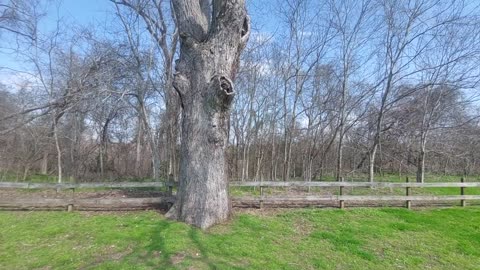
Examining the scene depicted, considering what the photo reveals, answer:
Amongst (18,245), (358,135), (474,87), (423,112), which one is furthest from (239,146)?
(18,245)

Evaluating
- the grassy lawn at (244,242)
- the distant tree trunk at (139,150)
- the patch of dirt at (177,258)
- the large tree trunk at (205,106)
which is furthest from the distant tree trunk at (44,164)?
the patch of dirt at (177,258)

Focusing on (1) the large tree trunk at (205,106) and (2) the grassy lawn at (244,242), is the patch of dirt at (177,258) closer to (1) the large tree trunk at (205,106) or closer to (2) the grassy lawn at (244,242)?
(2) the grassy lawn at (244,242)

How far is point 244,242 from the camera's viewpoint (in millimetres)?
5652

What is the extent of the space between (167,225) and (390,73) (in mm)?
11718

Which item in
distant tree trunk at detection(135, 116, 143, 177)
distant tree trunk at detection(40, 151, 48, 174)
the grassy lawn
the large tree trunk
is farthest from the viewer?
distant tree trunk at detection(135, 116, 143, 177)

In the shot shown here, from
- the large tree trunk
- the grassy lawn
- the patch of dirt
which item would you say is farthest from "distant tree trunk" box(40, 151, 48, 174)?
the patch of dirt

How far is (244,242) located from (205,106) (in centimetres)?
290

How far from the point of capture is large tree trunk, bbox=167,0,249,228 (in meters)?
6.39

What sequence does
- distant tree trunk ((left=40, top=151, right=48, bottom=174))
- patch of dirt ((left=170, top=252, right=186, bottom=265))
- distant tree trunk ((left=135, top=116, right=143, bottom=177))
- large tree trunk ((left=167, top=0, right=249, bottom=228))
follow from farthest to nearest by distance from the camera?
distant tree trunk ((left=135, top=116, right=143, bottom=177)) < distant tree trunk ((left=40, top=151, right=48, bottom=174)) < large tree trunk ((left=167, top=0, right=249, bottom=228)) < patch of dirt ((left=170, top=252, right=186, bottom=265))

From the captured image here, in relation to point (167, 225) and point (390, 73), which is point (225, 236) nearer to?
point (167, 225)

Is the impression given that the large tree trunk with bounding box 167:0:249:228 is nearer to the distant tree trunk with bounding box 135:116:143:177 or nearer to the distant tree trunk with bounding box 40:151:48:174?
the distant tree trunk with bounding box 135:116:143:177

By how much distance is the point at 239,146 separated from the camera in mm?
18328

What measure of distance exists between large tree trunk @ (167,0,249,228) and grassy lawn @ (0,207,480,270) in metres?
0.54

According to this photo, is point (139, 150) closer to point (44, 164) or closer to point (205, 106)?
point (44, 164)
